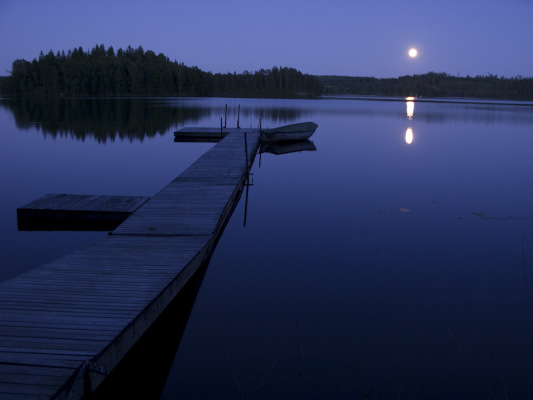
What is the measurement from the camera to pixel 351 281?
27.4ft

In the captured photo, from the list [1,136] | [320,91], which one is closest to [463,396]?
[1,136]

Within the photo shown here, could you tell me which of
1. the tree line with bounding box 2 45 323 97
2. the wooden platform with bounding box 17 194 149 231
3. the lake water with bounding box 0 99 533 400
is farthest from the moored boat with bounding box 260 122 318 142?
the tree line with bounding box 2 45 323 97

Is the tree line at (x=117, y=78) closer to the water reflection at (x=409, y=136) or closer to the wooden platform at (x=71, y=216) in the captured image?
the water reflection at (x=409, y=136)

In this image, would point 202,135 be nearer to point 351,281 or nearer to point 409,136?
point 409,136

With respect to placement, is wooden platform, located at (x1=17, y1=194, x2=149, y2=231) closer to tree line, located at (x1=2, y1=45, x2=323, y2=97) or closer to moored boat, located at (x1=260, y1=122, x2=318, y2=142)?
moored boat, located at (x1=260, y1=122, x2=318, y2=142)

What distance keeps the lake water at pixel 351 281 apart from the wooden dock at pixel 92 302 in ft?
3.19

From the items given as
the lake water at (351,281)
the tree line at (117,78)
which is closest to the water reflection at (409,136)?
the lake water at (351,281)

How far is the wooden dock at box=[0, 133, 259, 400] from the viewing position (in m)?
3.87

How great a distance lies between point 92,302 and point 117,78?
134 metres

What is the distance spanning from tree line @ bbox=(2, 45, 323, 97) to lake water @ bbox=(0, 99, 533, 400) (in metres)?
114

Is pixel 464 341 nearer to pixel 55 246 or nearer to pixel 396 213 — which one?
pixel 396 213

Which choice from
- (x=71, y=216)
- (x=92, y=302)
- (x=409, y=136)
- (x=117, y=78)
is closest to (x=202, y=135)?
(x=409, y=136)

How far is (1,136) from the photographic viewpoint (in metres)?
30.5

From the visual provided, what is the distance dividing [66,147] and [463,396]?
2643cm
